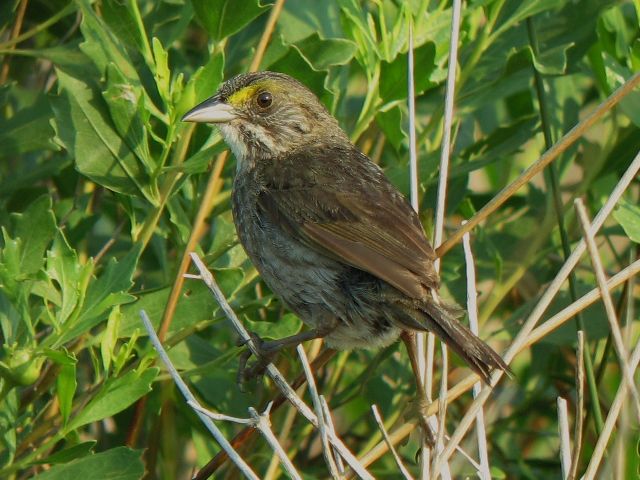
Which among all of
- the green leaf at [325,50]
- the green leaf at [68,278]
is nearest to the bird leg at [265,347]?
the green leaf at [68,278]

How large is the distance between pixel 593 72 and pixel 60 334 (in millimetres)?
2487

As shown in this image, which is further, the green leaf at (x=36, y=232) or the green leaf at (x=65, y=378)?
the green leaf at (x=36, y=232)

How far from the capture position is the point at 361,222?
4.11 m

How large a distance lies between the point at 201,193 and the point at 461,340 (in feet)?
5.66

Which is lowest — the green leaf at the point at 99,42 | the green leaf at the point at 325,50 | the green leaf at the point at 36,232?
the green leaf at the point at 36,232

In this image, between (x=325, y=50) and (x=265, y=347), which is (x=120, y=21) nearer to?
(x=325, y=50)

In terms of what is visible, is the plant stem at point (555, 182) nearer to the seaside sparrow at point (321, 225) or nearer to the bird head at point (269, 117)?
the seaside sparrow at point (321, 225)

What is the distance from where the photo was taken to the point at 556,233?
500 centimetres

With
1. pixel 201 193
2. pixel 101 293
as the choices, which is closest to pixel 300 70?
pixel 201 193

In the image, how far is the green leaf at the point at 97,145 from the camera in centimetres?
402

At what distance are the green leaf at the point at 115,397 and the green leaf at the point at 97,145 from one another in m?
0.68

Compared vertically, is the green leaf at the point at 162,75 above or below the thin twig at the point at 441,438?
above

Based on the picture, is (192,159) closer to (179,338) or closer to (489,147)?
(179,338)

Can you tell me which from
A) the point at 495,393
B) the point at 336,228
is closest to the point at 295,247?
the point at 336,228
